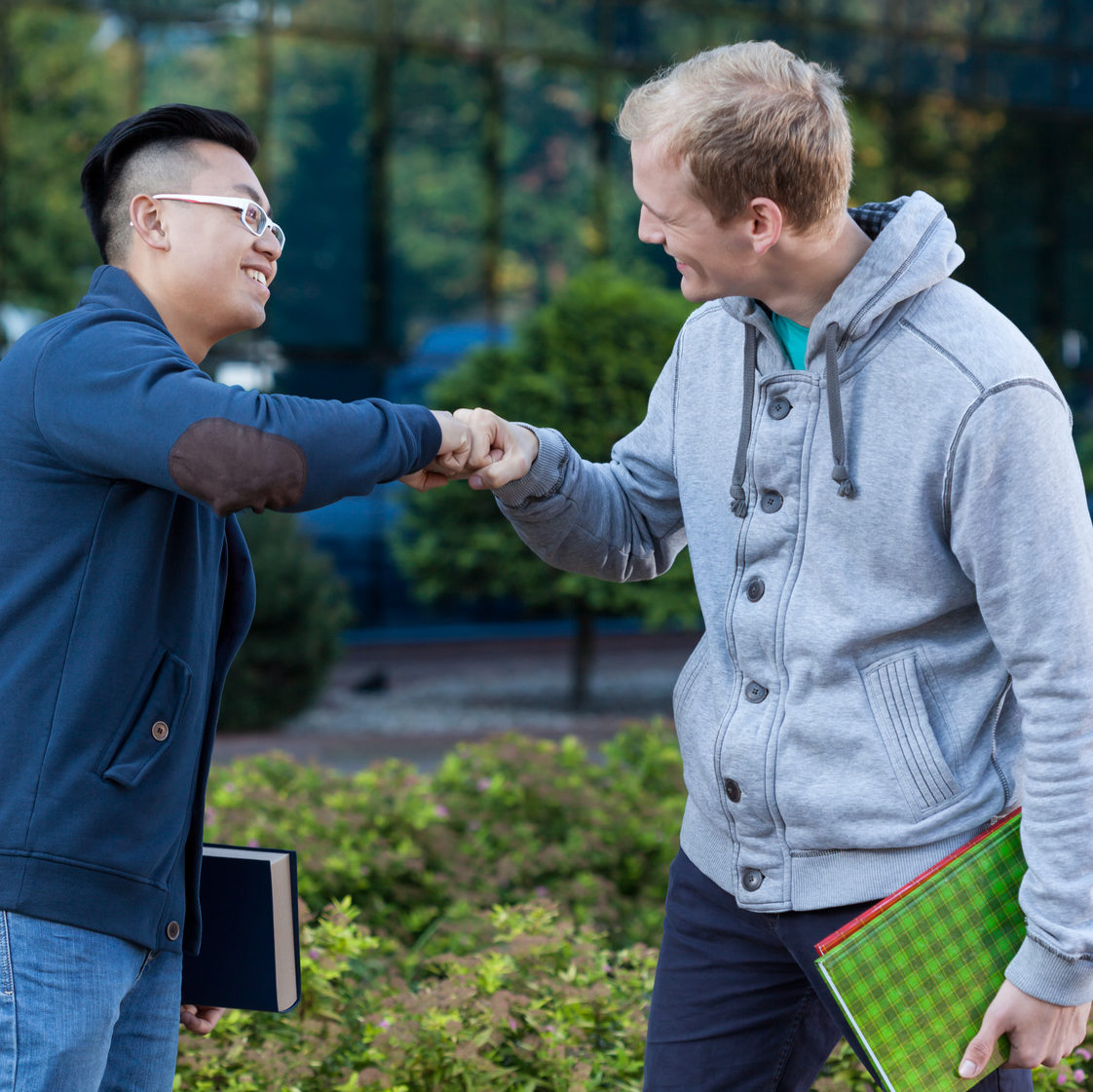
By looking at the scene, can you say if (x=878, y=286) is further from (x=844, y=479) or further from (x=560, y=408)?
(x=560, y=408)

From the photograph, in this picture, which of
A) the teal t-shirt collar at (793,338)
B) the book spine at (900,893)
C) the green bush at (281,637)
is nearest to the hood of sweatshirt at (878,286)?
the teal t-shirt collar at (793,338)

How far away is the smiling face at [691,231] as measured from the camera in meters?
1.89

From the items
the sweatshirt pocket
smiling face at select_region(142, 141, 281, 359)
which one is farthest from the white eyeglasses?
the sweatshirt pocket

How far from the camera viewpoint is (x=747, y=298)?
2.04 meters

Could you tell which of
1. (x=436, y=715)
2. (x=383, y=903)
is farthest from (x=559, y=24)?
(x=383, y=903)

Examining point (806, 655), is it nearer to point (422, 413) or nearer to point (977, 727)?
point (977, 727)

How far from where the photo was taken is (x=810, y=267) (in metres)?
1.92

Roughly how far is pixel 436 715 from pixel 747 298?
773cm

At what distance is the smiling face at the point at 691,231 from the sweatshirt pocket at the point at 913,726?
58 centimetres

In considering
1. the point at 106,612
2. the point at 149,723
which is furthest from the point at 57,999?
the point at 106,612

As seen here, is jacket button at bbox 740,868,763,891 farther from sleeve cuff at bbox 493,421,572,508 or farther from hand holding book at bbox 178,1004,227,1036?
hand holding book at bbox 178,1004,227,1036

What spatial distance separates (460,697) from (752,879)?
8.35 meters

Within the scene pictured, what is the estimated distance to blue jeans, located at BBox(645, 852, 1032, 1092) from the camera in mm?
2049

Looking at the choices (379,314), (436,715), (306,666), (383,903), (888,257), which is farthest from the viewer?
(379,314)
